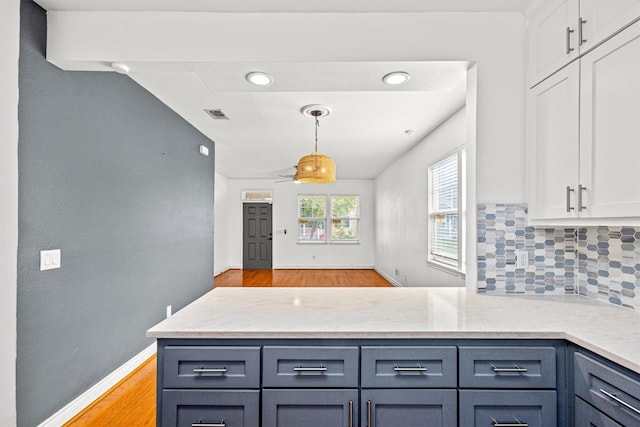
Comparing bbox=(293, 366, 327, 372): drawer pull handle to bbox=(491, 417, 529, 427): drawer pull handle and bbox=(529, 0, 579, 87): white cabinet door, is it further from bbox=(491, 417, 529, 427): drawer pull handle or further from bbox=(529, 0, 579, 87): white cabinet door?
bbox=(529, 0, 579, 87): white cabinet door

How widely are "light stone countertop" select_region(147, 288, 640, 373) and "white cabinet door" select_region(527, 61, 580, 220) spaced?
0.49 meters

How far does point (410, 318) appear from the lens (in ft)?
4.44

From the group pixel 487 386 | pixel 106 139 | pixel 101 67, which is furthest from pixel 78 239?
pixel 487 386

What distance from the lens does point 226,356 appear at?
47.8 inches

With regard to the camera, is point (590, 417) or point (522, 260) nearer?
point (590, 417)

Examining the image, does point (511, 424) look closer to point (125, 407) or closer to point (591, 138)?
point (591, 138)

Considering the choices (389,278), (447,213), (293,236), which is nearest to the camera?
(447,213)

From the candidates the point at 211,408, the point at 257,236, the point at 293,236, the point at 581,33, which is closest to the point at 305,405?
the point at 211,408

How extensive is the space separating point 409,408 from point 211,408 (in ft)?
2.57

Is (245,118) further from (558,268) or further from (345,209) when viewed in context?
(345,209)

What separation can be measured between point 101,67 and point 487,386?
8.67 ft

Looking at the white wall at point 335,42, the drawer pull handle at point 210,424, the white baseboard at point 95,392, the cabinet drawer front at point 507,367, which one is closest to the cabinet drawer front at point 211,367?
the drawer pull handle at point 210,424

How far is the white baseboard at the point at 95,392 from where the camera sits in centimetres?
192

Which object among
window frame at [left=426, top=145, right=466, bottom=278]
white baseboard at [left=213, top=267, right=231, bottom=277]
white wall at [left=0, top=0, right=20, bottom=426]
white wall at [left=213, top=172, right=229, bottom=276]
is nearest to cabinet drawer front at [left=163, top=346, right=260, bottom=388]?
white wall at [left=0, top=0, right=20, bottom=426]
